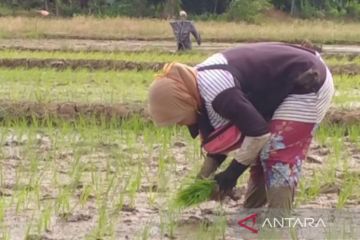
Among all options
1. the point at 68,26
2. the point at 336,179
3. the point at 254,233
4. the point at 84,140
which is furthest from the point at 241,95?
the point at 68,26

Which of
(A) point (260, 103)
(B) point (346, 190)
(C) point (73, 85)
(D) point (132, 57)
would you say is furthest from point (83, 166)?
(D) point (132, 57)

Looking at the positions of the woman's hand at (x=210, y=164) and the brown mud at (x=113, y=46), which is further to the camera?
the brown mud at (x=113, y=46)

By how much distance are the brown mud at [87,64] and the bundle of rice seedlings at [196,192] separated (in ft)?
23.1

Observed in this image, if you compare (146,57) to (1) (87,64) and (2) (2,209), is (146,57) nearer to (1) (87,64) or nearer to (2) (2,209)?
(1) (87,64)

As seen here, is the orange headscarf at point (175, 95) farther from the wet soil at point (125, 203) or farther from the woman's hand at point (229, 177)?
the wet soil at point (125, 203)

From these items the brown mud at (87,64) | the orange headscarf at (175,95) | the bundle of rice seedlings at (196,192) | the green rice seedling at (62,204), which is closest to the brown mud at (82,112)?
the green rice seedling at (62,204)

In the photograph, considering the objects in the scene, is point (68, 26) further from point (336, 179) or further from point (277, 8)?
point (336, 179)

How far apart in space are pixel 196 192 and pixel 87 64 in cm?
767

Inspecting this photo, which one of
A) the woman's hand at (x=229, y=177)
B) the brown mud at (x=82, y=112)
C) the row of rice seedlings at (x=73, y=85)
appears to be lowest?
the row of rice seedlings at (x=73, y=85)

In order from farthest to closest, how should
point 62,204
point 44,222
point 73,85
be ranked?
point 73,85
point 62,204
point 44,222

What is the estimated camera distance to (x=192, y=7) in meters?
32.3

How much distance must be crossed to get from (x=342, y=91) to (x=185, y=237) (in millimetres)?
4964

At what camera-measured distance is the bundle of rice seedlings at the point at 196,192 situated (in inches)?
125

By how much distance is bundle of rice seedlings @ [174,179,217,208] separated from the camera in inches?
125
